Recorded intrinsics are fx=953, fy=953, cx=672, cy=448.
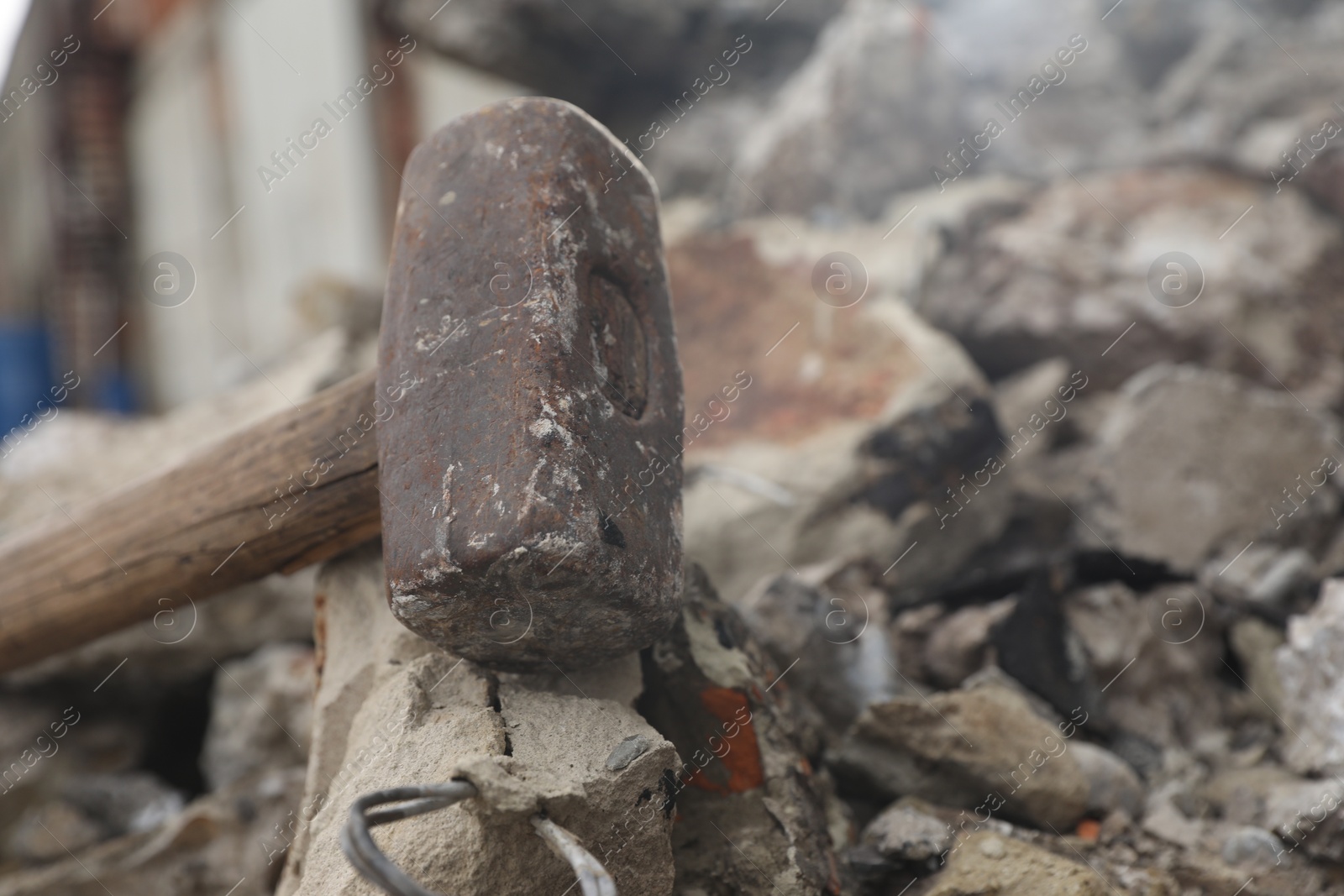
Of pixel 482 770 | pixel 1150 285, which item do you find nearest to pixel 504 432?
pixel 482 770

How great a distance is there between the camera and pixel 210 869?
2193 millimetres

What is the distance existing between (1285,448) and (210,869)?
2.89 m

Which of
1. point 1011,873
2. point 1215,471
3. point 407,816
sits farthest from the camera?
point 1215,471

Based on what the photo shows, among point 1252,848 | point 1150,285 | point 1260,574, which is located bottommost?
point 1260,574

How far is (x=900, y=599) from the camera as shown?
2424 millimetres

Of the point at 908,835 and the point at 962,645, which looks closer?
the point at 908,835

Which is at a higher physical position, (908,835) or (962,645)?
(908,835)

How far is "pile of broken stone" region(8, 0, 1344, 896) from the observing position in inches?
58.3

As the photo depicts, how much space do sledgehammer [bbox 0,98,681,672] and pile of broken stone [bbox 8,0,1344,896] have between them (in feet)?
0.60

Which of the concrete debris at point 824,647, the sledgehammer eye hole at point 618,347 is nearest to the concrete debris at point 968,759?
the concrete debris at point 824,647

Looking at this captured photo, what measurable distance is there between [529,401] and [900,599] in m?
1.46

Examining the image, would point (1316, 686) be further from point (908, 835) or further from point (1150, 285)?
point (1150, 285)

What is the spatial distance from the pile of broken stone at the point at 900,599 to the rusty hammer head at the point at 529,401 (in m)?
0.19

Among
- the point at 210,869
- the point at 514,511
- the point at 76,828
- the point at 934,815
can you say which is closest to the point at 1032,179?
the point at 934,815
